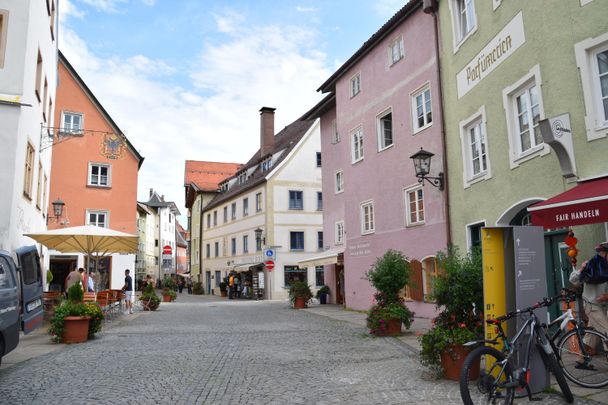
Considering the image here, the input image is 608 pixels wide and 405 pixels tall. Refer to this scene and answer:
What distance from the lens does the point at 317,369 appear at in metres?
8.47

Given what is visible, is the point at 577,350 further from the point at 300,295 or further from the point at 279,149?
the point at 279,149

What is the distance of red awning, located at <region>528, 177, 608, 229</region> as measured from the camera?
7.20 meters

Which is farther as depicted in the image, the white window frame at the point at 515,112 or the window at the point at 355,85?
the window at the point at 355,85

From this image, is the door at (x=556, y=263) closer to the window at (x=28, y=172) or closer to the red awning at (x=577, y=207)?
the red awning at (x=577, y=207)

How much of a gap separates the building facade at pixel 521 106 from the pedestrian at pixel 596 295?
111 centimetres

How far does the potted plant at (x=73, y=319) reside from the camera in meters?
11.6

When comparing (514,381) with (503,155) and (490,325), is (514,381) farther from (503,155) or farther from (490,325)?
(503,155)

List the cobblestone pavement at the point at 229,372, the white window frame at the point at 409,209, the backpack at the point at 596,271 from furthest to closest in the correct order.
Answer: the white window frame at the point at 409,209 < the backpack at the point at 596,271 < the cobblestone pavement at the point at 229,372

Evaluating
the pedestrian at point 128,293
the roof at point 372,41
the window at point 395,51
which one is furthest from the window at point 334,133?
the pedestrian at point 128,293

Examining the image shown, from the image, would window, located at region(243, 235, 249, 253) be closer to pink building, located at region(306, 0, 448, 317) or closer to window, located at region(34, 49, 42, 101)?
pink building, located at region(306, 0, 448, 317)

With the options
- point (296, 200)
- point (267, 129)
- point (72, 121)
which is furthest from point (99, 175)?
point (267, 129)

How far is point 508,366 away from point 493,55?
26.1 feet

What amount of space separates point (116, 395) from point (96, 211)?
2153 centimetres

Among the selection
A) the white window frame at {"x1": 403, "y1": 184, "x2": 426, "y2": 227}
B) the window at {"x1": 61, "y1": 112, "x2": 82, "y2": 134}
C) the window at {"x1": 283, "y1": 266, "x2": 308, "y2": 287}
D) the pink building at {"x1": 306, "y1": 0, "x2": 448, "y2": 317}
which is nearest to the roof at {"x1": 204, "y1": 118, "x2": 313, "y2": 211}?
the window at {"x1": 283, "y1": 266, "x2": 308, "y2": 287}
